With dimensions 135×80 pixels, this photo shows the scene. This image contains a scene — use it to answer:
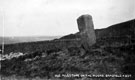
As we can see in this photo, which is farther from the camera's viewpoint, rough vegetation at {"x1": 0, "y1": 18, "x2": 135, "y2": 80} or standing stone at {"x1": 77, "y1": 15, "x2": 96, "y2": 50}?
standing stone at {"x1": 77, "y1": 15, "x2": 96, "y2": 50}

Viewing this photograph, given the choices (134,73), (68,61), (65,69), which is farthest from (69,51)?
(134,73)

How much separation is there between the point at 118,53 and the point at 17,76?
4.72 metres

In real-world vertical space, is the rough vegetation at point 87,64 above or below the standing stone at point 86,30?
below

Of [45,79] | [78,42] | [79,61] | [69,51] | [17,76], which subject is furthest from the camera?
[78,42]

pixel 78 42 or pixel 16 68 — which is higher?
pixel 78 42

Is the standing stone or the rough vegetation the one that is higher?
the standing stone

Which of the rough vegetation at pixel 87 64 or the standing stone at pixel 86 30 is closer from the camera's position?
the rough vegetation at pixel 87 64

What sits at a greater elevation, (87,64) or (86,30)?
(86,30)

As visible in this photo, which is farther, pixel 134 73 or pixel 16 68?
pixel 16 68

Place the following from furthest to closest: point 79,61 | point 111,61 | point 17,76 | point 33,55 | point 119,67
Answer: point 33,55
point 17,76
point 79,61
point 111,61
point 119,67

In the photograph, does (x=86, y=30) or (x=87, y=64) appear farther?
(x=86, y=30)

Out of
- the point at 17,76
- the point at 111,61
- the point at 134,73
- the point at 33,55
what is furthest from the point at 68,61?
the point at 33,55

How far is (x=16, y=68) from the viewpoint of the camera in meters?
9.22

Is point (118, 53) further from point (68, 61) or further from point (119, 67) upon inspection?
point (68, 61)
